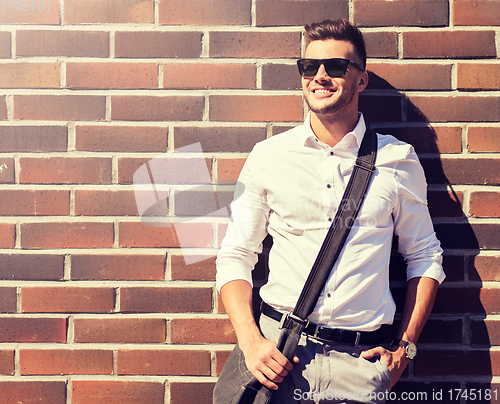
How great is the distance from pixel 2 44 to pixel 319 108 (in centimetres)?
144

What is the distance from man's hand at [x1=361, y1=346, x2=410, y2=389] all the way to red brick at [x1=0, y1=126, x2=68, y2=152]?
1.54 meters

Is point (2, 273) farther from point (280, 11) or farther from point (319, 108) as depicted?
point (280, 11)

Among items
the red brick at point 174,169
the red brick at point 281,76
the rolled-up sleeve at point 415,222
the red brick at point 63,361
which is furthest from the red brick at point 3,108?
the rolled-up sleeve at point 415,222

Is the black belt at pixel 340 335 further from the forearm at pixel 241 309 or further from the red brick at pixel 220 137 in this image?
the red brick at pixel 220 137

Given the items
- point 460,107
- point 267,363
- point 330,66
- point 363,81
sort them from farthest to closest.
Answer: point 460,107 → point 363,81 → point 330,66 → point 267,363

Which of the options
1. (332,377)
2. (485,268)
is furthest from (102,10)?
(485,268)

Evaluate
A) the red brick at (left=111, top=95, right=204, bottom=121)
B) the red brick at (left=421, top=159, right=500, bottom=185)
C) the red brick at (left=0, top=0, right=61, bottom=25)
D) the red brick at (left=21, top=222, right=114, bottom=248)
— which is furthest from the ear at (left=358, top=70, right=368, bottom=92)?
the red brick at (left=0, top=0, right=61, bottom=25)

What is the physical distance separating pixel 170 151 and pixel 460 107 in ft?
4.34

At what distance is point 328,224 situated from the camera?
54.9 inches

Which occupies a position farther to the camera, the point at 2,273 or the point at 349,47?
the point at 2,273

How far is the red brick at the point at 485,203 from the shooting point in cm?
165

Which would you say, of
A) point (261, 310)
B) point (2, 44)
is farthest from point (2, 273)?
point (261, 310)

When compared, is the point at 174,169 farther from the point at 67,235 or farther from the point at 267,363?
the point at 267,363

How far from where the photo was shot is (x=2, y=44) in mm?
1644
